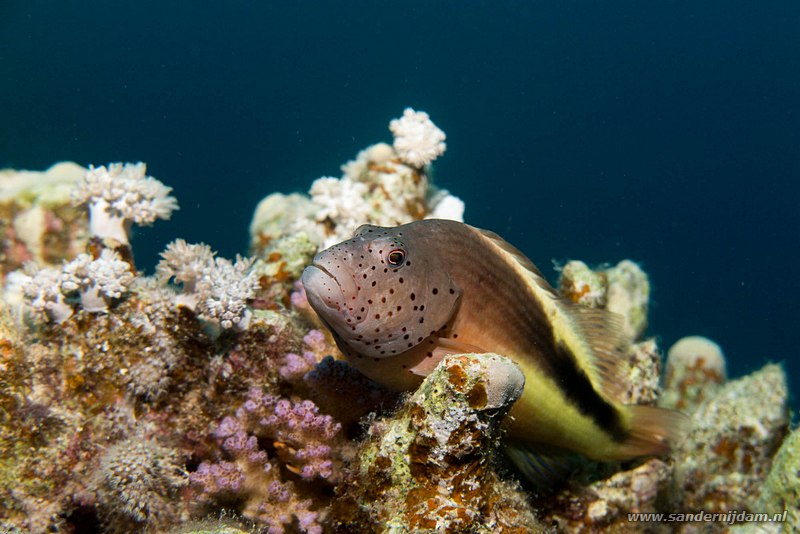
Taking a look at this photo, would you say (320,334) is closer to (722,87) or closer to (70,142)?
(70,142)

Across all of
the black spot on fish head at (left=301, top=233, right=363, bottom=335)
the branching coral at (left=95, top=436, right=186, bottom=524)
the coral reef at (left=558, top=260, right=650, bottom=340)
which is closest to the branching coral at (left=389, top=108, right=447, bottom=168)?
the coral reef at (left=558, top=260, right=650, bottom=340)

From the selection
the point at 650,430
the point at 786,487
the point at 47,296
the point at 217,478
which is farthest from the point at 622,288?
the point at 47,296

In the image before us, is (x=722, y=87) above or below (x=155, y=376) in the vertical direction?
above

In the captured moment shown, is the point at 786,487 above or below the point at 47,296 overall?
below

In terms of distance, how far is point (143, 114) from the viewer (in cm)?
10538

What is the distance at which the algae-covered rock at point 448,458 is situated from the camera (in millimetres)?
2020

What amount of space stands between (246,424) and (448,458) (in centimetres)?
164

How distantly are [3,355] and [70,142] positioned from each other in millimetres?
109683

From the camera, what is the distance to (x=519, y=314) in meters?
3.30

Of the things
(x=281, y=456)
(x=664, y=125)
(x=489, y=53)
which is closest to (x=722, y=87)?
(x=664, y=125)

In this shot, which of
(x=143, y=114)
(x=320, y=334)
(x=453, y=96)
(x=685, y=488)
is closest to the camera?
(x=320, y=334)

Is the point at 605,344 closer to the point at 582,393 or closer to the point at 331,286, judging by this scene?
the point at 582,393

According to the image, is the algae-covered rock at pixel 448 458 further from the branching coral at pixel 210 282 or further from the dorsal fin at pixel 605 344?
the dorsal fin at pixel 605 344

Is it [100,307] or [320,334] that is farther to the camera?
[320,334]
